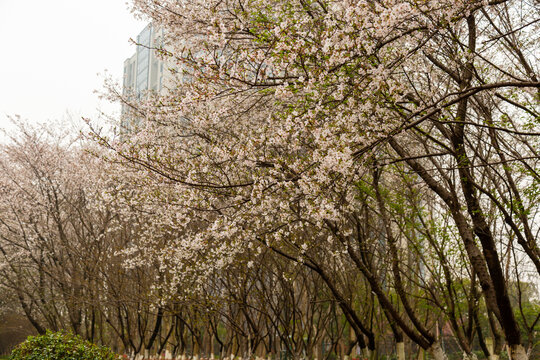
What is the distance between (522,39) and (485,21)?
1.02m

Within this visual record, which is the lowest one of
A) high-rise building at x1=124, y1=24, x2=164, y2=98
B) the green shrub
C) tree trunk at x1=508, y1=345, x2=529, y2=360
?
tree trunk at x1=508, y1=345, x2=529, y2=360

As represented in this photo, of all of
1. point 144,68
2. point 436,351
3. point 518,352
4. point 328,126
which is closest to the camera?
point 328,126

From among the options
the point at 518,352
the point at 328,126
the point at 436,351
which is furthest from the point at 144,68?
the point at 518,352

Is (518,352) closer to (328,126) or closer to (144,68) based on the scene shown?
(328,126)

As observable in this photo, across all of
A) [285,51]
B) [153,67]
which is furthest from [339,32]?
[153,67]

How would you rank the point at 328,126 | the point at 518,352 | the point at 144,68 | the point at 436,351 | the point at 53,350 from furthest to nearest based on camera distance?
the point at 144,68 < the point at 53,350 < the point at 436,351 < the point at 518,352 < the point at 328,126

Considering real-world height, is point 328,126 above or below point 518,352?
above

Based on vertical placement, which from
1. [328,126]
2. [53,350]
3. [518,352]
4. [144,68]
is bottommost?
[518,352]

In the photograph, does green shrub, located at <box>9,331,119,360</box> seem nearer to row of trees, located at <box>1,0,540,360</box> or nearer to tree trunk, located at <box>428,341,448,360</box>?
row of trees, located at <box>1,0,540,360</box>

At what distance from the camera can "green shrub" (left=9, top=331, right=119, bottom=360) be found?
10.2 meters

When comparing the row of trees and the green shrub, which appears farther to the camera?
the green shrub

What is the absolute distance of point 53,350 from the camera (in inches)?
409

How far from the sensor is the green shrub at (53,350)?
10211 mm

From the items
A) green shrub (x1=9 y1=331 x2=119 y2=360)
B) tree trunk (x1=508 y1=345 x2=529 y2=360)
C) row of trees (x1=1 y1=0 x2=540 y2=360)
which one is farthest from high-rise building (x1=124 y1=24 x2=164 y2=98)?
tree trunk (x1=508 y1=345 x2=529 y2=360)
